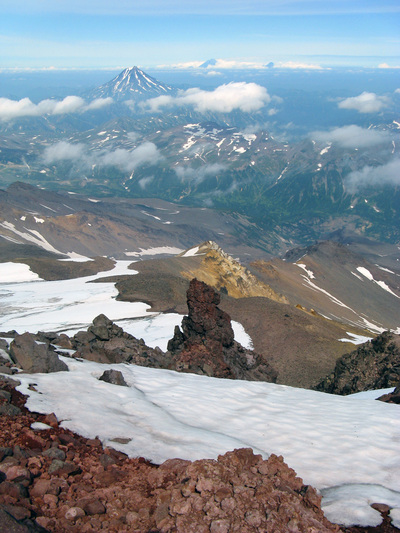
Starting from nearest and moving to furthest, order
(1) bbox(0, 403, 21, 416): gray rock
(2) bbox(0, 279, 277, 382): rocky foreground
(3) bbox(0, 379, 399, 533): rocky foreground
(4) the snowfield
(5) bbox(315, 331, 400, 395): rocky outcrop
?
1. (3) bbox(0, 379, 399, 533): rocky foreground
2. (4) the snowfield
3. (1) bbox(0, 403, 21, 416): gray rock
4. (2) bbox(0, 279, 277, 382): rocky foreground
5. (5) bbox(315, 331, 400, 395): rocky outcrop

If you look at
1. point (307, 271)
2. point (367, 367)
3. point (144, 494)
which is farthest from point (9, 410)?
point (307, 271)

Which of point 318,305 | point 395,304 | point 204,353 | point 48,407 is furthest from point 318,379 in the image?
point 395,304

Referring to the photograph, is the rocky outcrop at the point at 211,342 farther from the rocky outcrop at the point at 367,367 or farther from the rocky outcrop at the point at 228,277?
the rocky outcrop at the point at 228,277

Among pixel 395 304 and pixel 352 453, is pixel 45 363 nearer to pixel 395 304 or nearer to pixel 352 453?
pixel 352 453

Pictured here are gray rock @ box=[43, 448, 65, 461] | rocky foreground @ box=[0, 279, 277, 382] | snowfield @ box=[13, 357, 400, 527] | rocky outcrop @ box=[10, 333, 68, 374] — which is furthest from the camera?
rocky foreground @ box=[0, 279, 277, 382]

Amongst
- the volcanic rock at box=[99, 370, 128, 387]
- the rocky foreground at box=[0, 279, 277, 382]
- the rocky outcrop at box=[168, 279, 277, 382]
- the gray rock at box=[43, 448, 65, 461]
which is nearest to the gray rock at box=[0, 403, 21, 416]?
the gray rock at box=[43, 448, 65, 461]

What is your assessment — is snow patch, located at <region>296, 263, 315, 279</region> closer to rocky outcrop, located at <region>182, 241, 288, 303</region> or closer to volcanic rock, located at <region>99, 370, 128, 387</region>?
rocky outcrop, located at <region>182, 241, 288, 303</region>

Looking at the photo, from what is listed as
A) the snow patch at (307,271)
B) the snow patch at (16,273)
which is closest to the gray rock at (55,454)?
the snow patch at (16,273)
